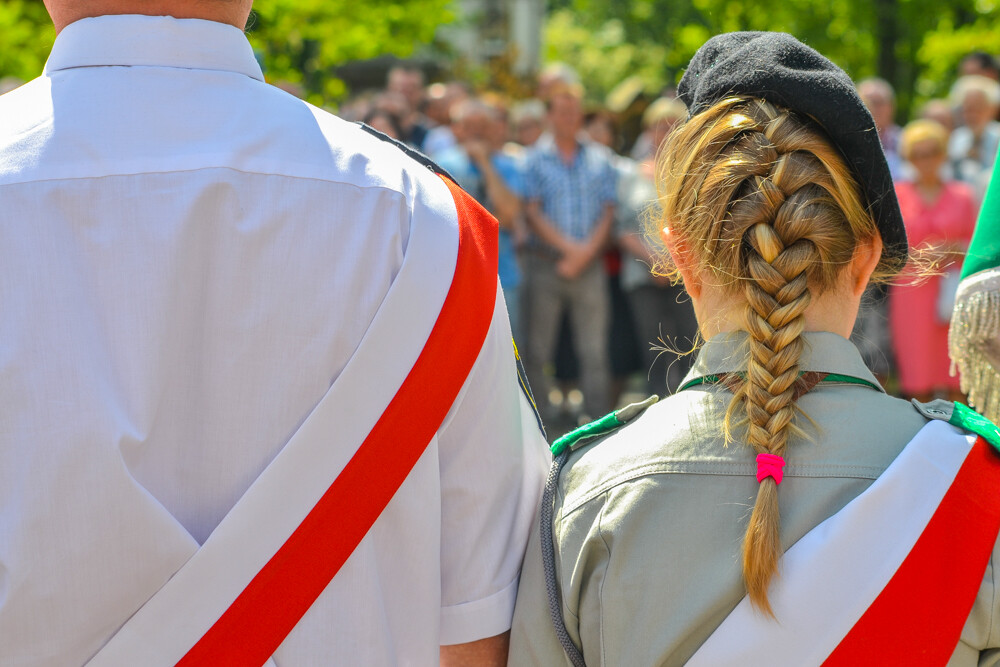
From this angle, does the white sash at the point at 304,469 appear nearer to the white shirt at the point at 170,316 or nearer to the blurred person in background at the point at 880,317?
the white shirt at the point at 170,316

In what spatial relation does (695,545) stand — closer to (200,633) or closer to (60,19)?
(200,633)

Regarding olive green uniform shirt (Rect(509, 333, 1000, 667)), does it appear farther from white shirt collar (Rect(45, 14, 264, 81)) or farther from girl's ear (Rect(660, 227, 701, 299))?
white shirt collar (Rect(45, 14, 264, 81))

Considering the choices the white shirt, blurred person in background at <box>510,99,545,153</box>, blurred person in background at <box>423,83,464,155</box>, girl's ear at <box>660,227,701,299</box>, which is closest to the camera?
the white shirt

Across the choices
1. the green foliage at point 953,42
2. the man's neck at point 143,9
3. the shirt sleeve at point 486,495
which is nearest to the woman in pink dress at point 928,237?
the shirt sleeve at point 486,495

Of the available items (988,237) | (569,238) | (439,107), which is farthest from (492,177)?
(988,237)

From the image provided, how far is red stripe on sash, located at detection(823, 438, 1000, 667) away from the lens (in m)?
1.40

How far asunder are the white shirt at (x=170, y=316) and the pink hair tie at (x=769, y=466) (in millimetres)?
377

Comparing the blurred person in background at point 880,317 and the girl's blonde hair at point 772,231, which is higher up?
the girl's blonde hair at point 772,231

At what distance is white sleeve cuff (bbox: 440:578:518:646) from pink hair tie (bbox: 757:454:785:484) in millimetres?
406

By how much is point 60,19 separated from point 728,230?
3.01 feet

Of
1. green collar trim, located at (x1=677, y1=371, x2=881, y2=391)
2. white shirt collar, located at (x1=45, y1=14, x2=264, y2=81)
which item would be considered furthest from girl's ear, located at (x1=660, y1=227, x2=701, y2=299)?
white shirt collar, located at (x1=45, y1=14, x2=264, y2=81)

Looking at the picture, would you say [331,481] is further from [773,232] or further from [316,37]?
[316,37]

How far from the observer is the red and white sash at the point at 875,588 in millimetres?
1396

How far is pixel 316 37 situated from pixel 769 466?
8.50 metres
